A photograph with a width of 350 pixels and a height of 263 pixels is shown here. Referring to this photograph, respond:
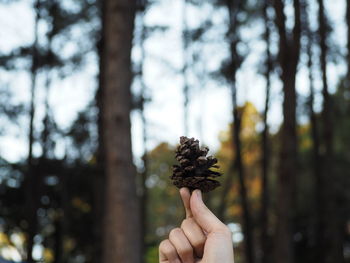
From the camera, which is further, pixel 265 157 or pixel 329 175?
pixel 265 157

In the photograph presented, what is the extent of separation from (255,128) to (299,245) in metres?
4.78

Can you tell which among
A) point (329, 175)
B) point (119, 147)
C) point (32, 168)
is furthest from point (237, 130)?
point (119, 147)

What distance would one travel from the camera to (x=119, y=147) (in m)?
6.52

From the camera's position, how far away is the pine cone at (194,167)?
91.6 inches

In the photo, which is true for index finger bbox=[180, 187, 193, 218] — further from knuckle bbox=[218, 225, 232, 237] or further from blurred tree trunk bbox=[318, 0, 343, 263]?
blurred tree trunk bbox=[318, 0, 343, 263]

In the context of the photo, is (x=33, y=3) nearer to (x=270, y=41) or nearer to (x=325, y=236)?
(x=270, y=41)

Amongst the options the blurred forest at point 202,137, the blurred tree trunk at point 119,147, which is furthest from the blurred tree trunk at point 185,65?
the blurred tree trunk at point 119,147

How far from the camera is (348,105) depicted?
1892 centimetres

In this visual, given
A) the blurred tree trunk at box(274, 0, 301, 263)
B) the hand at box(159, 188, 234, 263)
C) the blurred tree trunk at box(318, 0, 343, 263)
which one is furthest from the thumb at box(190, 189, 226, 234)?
the blurred tree trunk at box(318, 0, 343, 263)

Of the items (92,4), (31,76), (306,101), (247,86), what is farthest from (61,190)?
(306,101)

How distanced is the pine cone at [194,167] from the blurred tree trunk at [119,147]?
13.3 feet

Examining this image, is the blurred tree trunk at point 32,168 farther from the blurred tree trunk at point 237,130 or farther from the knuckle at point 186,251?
the knuckle at point 186,251

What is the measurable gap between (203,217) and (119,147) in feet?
14.1

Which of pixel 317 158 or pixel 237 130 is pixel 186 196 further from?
pixel 317 158
